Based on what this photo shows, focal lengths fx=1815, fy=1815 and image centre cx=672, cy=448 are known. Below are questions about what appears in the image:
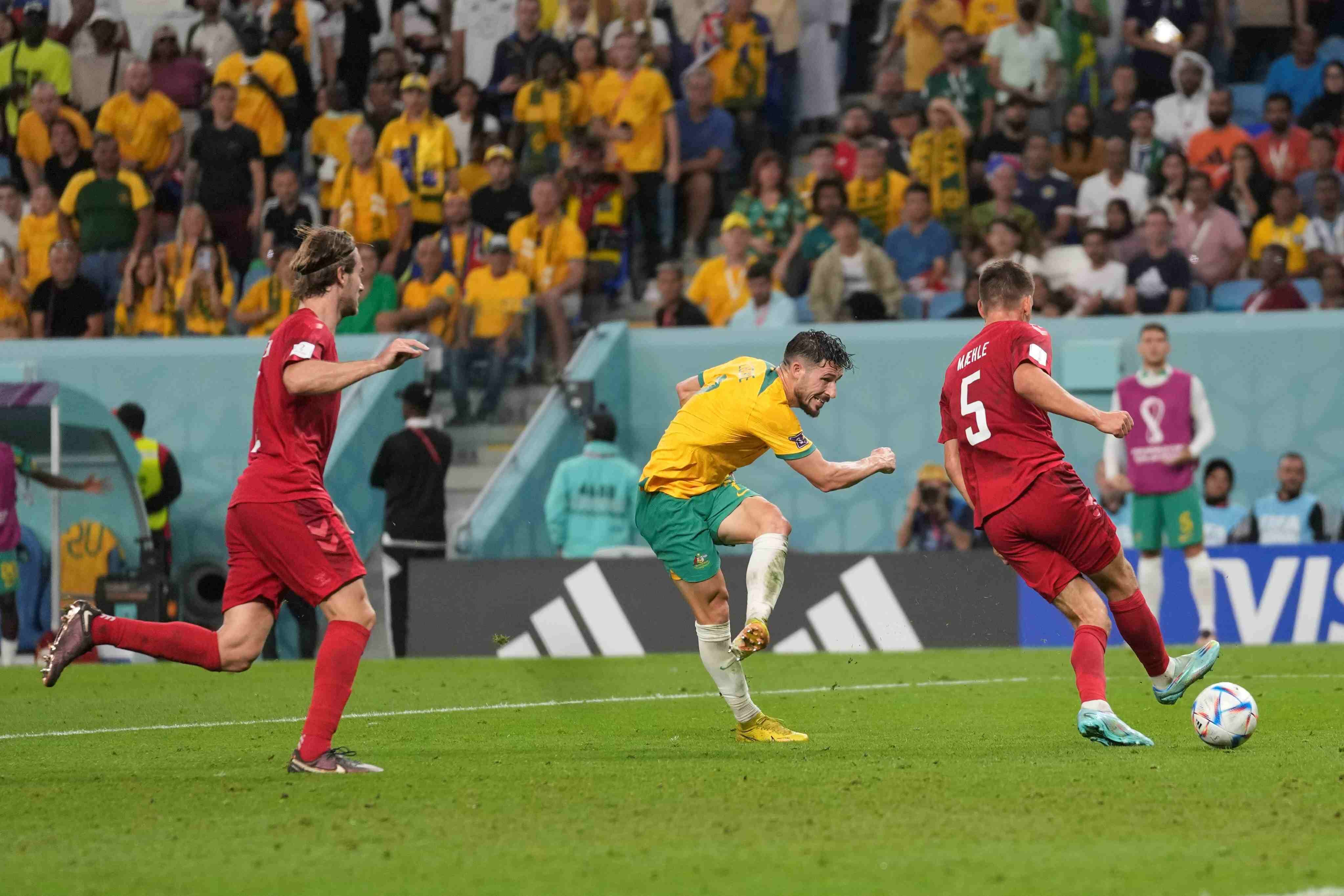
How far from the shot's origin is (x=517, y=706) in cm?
1022

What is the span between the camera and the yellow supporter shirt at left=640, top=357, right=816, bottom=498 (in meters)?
7.96

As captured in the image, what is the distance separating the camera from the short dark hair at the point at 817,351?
7.86 m

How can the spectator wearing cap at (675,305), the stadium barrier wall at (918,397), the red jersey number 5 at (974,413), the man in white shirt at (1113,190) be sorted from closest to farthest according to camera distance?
the red jersey number 5 at (974,413)
the stadium barrier wall at (918,397)
the man in white shirt at (1113,190)
the spectator wearing cap at (675,305)

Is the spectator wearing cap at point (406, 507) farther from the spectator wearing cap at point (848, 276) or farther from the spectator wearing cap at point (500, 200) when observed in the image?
the spectator wearing cap at point (848, 276)

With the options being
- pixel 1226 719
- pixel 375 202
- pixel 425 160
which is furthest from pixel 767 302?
pixel 1226 719

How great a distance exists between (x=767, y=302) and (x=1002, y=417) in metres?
9.74

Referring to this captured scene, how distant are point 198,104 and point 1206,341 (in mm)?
11308

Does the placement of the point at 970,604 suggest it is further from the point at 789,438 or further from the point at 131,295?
the point at 131,295

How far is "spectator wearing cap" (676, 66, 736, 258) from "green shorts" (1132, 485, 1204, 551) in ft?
20.6

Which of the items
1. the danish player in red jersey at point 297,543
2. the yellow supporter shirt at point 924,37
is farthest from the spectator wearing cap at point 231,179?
the danish player in red jersey at point 297,543

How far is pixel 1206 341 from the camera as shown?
17.0 metres

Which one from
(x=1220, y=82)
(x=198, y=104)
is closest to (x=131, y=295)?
(x=198, y=104)

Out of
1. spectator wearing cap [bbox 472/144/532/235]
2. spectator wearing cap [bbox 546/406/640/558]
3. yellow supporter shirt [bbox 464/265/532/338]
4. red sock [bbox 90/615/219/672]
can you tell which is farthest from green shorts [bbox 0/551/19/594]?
red sock [bbox 90/615/219/672]

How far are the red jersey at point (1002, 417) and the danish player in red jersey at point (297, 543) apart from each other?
8.03 ft
